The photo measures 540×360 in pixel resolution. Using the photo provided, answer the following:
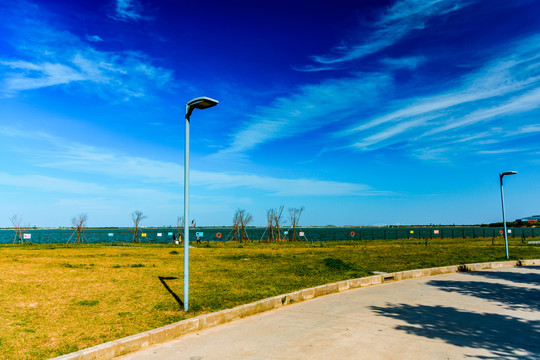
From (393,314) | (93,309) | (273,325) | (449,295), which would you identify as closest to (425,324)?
A: (393,314)

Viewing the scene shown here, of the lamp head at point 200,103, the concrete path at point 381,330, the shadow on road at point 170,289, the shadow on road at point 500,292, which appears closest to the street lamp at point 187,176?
the lamp head at point 200,103

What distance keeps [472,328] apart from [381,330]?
183 cm

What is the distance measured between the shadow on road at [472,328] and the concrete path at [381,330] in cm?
1

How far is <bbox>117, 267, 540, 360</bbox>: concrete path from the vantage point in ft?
18.4

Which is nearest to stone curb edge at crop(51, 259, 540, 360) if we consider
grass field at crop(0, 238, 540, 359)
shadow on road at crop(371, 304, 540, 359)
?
grass field at crop(0, 238, 540, 359)

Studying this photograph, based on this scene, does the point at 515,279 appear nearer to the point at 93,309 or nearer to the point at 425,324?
the point at 425,324

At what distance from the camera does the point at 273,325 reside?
7207 mm

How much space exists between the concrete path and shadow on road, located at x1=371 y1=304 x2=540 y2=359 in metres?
0.01

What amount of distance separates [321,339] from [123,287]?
23.3ft

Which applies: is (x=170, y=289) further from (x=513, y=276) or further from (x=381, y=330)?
(x=513, y=276)

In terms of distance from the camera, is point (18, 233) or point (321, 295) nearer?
point (321, 295)

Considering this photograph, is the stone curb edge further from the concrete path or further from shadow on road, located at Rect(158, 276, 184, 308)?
shadow on road, located at Rect(158, 276, 184, 308)

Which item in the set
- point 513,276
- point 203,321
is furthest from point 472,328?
point 513,276

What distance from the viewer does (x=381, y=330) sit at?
681cm
